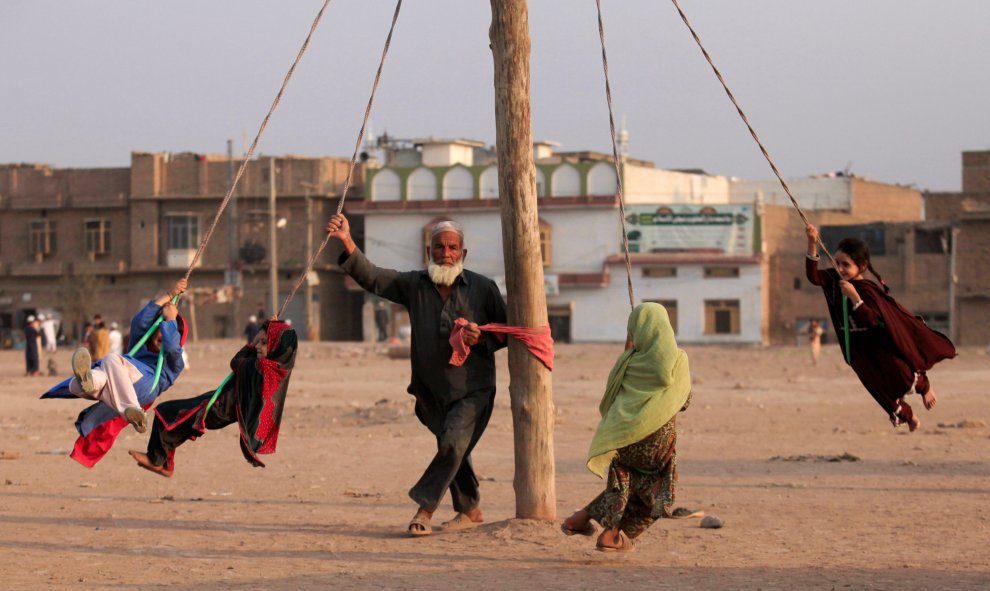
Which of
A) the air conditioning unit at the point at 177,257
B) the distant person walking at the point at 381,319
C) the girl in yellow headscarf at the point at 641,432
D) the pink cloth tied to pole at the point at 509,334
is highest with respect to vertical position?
the air conditioning unit at the point at 177,257

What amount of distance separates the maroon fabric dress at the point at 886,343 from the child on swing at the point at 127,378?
394cm

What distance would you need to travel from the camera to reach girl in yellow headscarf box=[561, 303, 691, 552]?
319 inches

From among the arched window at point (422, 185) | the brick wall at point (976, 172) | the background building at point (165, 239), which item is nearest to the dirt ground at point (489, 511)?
the brick wall at point (976, 172)

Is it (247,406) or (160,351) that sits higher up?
(160,351)

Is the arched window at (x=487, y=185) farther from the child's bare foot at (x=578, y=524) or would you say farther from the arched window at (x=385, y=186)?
the child's bare foot at (x=578, y=524)

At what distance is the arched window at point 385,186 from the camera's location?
6156 cm

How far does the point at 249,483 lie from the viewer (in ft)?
42.4

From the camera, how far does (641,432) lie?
807 centimetres

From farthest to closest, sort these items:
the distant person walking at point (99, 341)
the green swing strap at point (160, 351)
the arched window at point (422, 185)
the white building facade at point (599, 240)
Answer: the arched window at point (422, 185)
the white building facade at point (599, 240)
the distant person walking at point (99, 341)
the green swing strap at point (160, 351)

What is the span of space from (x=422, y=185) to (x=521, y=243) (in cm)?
5248

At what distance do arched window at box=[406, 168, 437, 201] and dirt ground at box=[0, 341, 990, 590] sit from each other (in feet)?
131

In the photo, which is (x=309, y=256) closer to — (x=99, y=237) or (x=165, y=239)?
(x=165, y=239)

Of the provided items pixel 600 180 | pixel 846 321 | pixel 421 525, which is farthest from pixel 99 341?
pixel 600 180

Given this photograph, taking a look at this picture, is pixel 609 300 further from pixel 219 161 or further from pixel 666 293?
pixel 219 161
